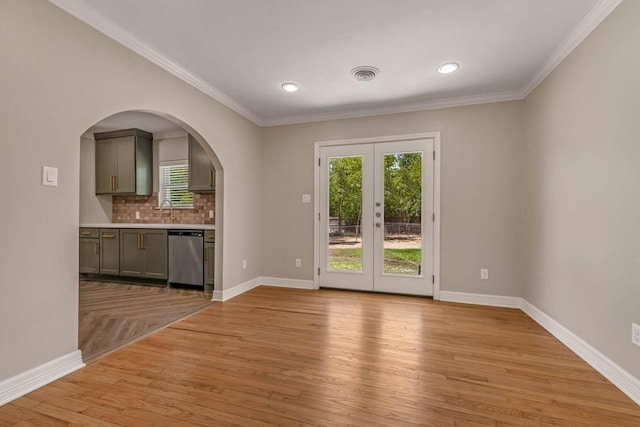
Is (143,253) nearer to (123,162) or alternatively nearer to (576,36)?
(123,162)

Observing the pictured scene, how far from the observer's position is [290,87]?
340 centimetres

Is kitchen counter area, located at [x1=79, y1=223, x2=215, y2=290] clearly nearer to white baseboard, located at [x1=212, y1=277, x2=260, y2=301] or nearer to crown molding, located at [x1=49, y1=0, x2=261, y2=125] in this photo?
white baseboard, located at [x1=212, y1=277, x2=260, y2=301]

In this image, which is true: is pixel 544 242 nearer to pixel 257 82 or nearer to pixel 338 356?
pixel 338 356

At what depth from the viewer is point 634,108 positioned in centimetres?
182

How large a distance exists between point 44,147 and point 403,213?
3.56 meters

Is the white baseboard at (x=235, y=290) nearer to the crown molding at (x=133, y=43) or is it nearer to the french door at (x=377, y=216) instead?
the french door at (x=377, y=216)

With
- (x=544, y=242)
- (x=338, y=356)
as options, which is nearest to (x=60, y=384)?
(x=338, y=356)

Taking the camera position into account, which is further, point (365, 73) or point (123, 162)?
point (123, 162)

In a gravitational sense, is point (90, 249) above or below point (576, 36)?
below

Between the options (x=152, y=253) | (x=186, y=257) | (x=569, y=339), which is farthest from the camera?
(x=152, y=253)

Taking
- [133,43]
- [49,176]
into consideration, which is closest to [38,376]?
Result: [49,176]

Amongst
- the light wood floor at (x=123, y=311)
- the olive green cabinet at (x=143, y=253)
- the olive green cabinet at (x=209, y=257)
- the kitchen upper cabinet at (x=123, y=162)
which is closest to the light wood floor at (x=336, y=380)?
the light wood floor at (x=123, y=311)

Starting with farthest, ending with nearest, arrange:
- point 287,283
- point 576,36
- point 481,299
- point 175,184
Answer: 1. point 175,184
2. point 287,283
3. point 481,299
4. point 576,36

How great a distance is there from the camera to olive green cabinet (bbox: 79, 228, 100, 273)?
4617mm
